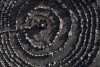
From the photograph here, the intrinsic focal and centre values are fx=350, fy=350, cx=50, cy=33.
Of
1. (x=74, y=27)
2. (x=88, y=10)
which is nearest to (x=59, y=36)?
(x=74, y=27)

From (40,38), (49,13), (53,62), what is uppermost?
(49,13)

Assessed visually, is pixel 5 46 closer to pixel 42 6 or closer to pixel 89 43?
pixel 42 6

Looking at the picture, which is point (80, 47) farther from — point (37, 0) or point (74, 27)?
point (37, 0)

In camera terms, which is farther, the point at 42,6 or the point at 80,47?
the point at 42,6

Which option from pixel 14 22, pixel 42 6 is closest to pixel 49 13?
pixel 42 6

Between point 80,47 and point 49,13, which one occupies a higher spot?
point 49,13

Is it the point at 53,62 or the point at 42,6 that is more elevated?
the point at 42,6
